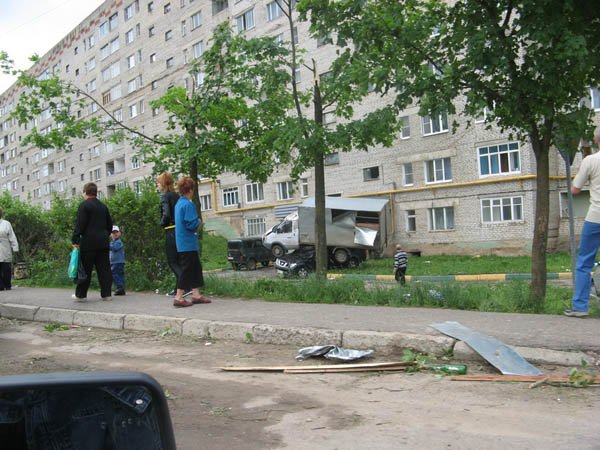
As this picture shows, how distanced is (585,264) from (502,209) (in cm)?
2616

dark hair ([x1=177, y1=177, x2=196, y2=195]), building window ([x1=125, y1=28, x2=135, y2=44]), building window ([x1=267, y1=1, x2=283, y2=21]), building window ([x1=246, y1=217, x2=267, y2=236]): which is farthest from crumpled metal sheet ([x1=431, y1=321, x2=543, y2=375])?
building window ([x1=125, y1=28, x2=135, y2=44])

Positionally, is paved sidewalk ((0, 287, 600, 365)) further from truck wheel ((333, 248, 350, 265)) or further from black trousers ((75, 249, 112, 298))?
truck wheel ((333, 248, 350, 265))

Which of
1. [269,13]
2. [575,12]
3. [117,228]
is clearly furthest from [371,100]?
[575,12]

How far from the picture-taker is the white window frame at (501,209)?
3064 cm

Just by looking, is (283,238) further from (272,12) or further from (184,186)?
(184,186)

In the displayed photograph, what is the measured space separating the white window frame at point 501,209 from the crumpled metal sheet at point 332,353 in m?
27.5

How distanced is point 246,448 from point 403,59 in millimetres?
6077

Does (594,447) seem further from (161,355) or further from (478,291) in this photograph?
(478,291)

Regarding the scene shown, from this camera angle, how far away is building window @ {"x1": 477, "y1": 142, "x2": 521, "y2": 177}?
30.7 m

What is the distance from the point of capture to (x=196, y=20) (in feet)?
160

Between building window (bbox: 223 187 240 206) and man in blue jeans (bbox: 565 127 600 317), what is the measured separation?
134 feet

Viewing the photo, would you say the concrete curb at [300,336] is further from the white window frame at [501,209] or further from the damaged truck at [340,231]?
the white window frame at [501,209]

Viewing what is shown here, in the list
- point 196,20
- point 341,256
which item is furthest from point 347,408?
point 196,20

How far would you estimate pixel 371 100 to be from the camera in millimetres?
36531
